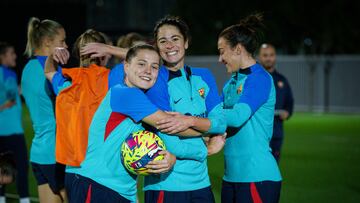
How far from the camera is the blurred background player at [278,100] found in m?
9.65

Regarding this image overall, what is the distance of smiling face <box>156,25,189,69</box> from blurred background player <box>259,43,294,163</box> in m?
Answer: 4.97

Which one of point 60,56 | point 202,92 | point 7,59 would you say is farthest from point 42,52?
point 7,59

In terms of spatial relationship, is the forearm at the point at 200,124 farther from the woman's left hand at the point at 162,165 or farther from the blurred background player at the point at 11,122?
the blurred background player at the point at 11,122

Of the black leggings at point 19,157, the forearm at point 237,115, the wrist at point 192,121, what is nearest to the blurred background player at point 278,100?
the black leggings at point 19,157

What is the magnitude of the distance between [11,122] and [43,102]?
10.2ft

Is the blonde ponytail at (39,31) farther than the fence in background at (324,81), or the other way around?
the fence in background at (324,81)

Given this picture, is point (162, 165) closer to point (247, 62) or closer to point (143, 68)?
point (143, 68)

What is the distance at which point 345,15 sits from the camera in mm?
34844

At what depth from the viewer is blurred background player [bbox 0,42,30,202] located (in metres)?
8.33

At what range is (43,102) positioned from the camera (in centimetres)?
617

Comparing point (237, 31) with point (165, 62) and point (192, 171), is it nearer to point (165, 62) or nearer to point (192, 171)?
point (165, 62)

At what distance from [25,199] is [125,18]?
36.8 m

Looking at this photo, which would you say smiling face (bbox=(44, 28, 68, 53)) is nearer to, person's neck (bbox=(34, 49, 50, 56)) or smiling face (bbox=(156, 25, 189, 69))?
person's neck (bbox=(34, 49, 50, 56))

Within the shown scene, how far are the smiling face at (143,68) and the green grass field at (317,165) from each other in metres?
4.81
